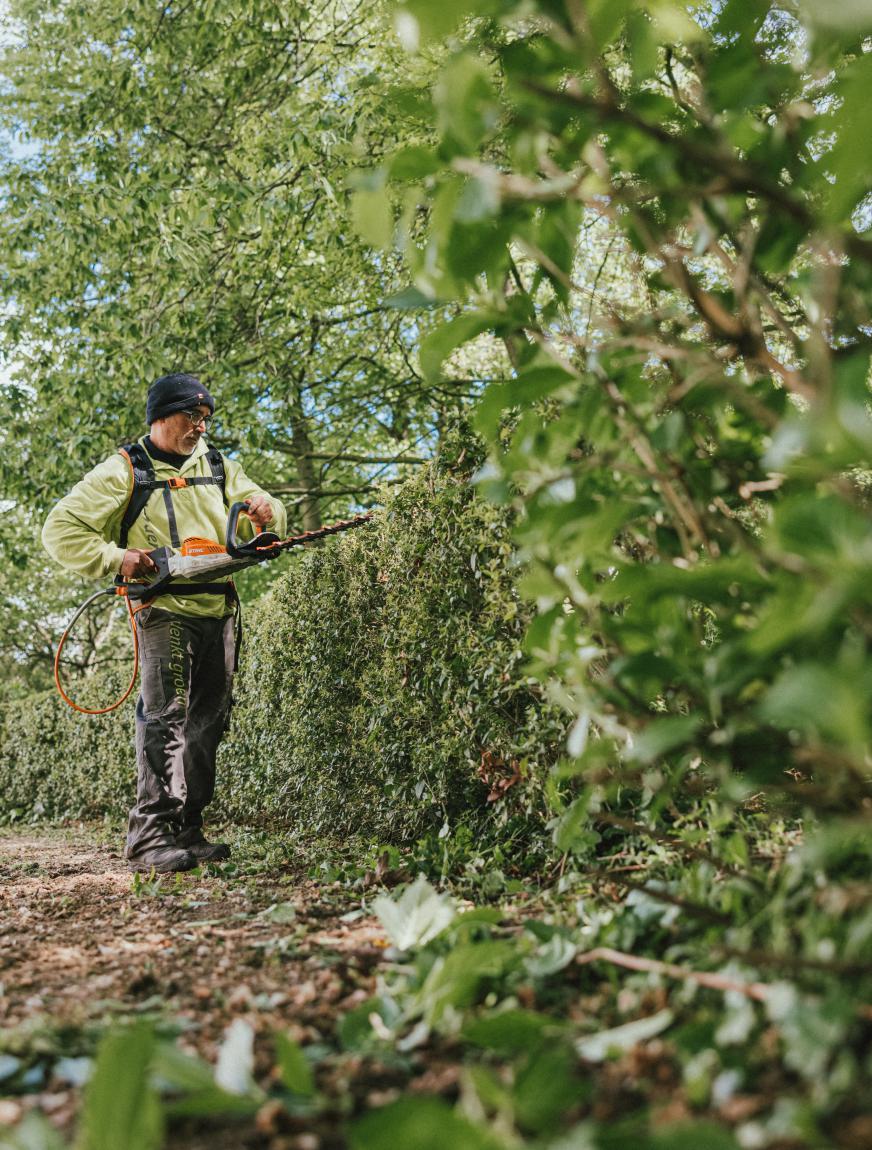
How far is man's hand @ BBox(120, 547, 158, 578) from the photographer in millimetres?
4180

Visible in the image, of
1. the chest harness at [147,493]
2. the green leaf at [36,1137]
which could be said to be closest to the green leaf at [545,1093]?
the green leaf at [36,1137]

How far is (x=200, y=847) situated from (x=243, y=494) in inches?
76.2

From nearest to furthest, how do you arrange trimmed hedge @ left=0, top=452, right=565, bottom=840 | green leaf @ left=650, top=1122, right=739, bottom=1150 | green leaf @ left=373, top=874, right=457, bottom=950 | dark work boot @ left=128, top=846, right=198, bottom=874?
green leaf @ left=650, top=1122, right=739, bottom=1150, green leaf @ left=373, top=874, right=457, bottom=950, trimmed hedge @ left=0, top=452, right=565, bottom=840, dark work boot @ left=128, top=846, right=198, bottom=874

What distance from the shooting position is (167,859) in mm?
4145

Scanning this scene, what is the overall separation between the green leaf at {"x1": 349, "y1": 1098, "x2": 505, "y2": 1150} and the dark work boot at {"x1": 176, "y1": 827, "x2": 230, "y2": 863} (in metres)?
3.79

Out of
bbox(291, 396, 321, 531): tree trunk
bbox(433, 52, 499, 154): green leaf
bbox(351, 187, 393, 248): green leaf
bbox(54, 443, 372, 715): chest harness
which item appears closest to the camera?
bbox(433, 52, 499, 154): green leaf

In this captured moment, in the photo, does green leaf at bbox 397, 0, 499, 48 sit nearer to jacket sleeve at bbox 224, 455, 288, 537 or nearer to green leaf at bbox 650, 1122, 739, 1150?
green leaf at bbox 650, 1122, 739, 1150

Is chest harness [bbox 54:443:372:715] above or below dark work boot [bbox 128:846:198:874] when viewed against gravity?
above

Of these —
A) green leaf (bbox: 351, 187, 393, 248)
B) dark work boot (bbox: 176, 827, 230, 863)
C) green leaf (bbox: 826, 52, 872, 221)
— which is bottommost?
dark work boot (bbox: 176, 827, 230, 863)

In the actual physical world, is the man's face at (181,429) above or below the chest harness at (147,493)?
above

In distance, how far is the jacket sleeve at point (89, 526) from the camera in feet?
13.8

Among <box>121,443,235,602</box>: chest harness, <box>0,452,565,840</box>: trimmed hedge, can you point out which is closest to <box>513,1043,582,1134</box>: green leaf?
<box>0,452,565,840</box>: trimmed hedge

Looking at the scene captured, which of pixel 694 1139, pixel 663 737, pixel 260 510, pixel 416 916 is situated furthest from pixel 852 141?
pixel 260 510

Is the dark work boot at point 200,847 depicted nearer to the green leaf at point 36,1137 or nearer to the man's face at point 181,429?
the man's face at point 181,429
